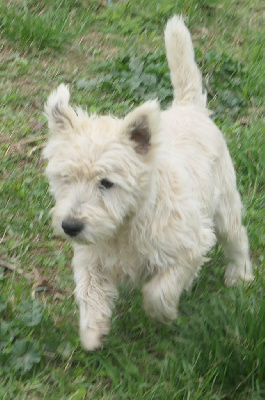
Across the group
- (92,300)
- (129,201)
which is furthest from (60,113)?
(92,300)

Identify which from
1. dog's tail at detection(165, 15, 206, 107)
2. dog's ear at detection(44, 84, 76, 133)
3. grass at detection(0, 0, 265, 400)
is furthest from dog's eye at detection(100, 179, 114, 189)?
dog's tail at detection(165, 15, 206, 107)

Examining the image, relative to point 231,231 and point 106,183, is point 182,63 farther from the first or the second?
point 106,183

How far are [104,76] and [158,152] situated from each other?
3.14 m

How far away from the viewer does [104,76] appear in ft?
21.0

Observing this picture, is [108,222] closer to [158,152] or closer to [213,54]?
[158,152]

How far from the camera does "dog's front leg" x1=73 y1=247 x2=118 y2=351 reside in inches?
137

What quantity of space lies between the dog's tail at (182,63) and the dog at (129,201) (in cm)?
34

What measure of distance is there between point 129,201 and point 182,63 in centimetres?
143

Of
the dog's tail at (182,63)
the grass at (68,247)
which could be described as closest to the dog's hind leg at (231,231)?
the grass at (68,247)

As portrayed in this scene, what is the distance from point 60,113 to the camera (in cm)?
343

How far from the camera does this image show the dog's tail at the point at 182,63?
4277 mm

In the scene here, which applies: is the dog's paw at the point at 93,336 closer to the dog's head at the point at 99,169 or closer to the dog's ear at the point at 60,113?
the dog's head at the point at 99,169

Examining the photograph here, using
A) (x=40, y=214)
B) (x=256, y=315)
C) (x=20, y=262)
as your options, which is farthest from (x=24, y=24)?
(x=256, y=315)

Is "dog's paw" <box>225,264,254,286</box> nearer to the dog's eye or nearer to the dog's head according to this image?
the dog's head
